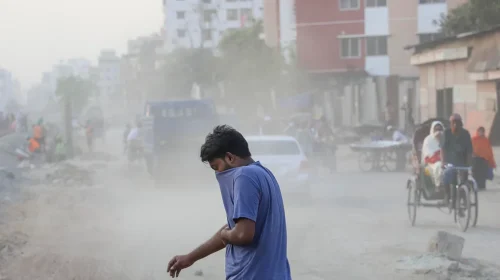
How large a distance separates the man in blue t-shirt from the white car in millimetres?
13298

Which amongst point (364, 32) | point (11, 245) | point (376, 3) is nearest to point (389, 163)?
point (11, 245)

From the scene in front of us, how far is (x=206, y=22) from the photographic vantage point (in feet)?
347

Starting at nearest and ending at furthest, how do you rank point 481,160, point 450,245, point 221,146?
1. point 221,146
2. point 450,245
3. point 481,160

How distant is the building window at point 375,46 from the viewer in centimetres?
5100

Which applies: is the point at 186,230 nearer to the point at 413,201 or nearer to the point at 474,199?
the point at 413,201

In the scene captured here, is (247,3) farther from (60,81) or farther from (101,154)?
(101,154)

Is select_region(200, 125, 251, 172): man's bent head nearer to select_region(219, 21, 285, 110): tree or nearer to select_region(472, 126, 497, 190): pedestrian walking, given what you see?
select_region(472, 126, 497, 190): pedestrian walking

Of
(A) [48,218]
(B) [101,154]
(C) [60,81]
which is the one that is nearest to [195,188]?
(A) [48,218]

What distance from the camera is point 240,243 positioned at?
4.20 metres

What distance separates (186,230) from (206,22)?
306ft

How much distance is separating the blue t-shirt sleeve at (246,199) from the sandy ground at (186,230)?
17.5 ft

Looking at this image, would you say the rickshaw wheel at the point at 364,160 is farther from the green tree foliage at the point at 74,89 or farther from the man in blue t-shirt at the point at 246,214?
the green tree foliage at the point at 74,89

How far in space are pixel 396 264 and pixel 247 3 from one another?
107464mm

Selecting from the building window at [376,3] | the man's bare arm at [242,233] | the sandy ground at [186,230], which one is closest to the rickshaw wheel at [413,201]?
the sandy ground at [186,230]
